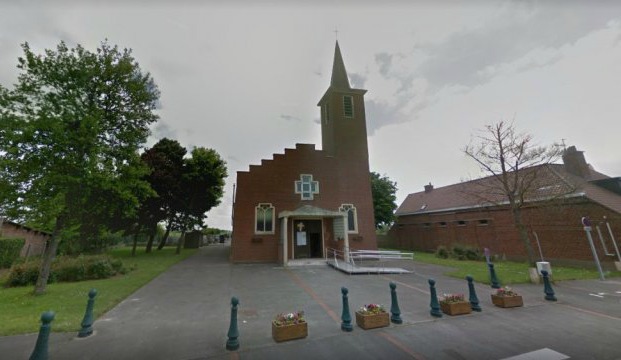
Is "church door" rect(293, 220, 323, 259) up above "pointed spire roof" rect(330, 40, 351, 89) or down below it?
below

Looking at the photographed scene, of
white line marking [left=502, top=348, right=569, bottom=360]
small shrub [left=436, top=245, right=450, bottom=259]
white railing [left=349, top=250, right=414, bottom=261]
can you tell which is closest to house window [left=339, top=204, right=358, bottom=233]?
white railing [left=349, top=250, right=414, bottom=261]

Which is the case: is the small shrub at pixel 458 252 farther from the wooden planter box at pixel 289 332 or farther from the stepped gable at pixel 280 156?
the wooden planter box at pixel 289 332

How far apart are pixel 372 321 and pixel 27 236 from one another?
3195 cm

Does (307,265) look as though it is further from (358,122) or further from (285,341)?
(358,122)

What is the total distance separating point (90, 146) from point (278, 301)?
917 centimetres

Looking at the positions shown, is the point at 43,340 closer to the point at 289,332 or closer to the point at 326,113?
the point at 289,332

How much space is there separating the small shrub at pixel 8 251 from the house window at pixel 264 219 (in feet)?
54.1

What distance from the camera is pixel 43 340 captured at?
439 cm

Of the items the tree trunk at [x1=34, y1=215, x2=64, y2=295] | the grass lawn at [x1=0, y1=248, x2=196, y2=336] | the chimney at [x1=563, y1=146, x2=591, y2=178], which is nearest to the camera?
the grass lawn at [x1=0, y1=248, x2=196, y2=336]

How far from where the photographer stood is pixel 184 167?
23891 mm

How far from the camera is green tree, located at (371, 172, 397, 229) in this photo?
3453 centimetres

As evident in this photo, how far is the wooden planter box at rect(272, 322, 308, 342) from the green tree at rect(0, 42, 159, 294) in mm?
8977

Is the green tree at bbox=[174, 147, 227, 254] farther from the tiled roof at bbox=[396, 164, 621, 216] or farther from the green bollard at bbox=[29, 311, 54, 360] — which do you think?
the tiled roof at bbox=[396, 164, 621, 216]

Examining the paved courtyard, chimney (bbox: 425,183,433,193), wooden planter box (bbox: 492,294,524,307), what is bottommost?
the paved courtyard
